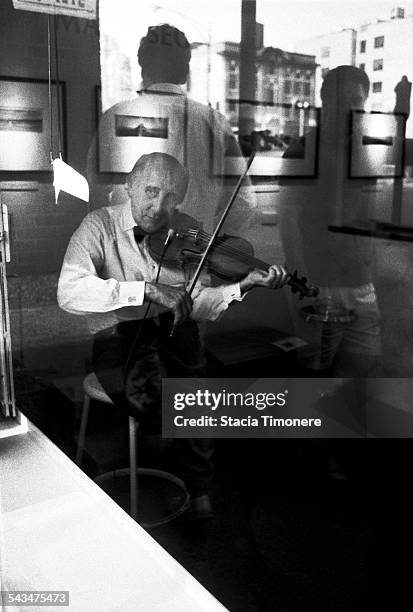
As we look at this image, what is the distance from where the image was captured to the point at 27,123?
999 millimetres

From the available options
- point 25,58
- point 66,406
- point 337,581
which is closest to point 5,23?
point 25,58

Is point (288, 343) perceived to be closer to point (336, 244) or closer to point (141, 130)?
point (336, 244)

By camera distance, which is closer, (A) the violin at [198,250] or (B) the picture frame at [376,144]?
(A) the violin at [198,250]

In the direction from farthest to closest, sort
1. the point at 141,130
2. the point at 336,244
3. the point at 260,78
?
the point at 336,244, the point at 260,78, the point at 141,130

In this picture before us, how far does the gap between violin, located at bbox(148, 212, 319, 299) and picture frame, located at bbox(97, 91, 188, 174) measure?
106 mm

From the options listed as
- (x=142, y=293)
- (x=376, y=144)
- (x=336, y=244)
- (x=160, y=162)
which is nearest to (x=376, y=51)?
(x=376, y=144)

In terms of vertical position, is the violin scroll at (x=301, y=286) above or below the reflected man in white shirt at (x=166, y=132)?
below

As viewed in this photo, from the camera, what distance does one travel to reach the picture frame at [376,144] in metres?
1.13


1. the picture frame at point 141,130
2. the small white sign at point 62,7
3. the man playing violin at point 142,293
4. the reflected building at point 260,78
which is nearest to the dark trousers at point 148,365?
the man playing violin at point 142,293

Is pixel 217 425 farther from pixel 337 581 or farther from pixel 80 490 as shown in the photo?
pixel 337 581

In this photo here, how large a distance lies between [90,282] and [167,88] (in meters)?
0.33

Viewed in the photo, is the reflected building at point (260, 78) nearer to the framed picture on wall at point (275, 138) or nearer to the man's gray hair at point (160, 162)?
the framed picture on wall at point (275, 138)

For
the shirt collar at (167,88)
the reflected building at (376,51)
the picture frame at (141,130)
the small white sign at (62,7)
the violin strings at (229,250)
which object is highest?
the small white sign at (62,7)

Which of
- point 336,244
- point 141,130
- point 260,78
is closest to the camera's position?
point 141,130
